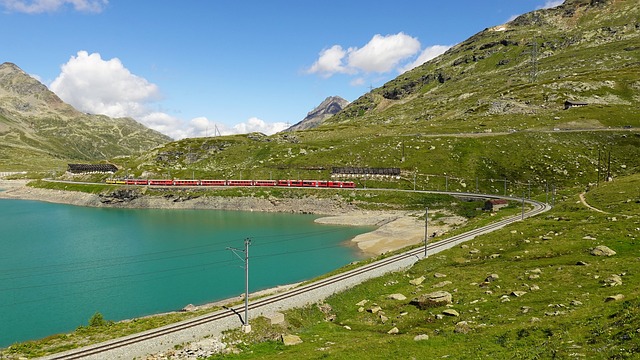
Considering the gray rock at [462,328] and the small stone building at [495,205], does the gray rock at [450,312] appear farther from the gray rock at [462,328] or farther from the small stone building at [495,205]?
the small stone building at [495,205]

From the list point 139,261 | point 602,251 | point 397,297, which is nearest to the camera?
point 602,251

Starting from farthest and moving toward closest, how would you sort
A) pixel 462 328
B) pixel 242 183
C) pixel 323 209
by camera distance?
pixel 242 183 < pixel 323 209 < pixel 462 328

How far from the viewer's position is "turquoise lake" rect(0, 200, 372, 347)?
55.5 meters

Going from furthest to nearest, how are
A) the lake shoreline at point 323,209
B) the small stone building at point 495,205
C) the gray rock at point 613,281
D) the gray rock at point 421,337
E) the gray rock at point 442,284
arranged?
the small stone building at point 495,205
the lake shoreline at point 323,209
the gray rock at point 442,284
the gray rock at point 613,281
the gray rock at point 421,337

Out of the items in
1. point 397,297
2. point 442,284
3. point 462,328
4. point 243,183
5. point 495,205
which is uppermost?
point 243,183

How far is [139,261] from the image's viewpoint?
81.9 m

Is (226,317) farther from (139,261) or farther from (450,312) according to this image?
(139,261)

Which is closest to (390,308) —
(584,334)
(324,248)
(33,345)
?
(584,334)

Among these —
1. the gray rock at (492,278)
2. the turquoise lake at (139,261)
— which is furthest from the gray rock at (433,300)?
the turquoise lake at (139,261)

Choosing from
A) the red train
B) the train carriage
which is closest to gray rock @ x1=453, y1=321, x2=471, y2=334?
the red train

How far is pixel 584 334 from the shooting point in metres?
24.0

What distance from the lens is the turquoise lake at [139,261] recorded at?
55.5 m

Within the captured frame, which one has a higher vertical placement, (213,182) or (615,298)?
(213,182)

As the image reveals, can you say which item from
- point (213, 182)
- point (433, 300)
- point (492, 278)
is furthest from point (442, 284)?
point (213, 182)
